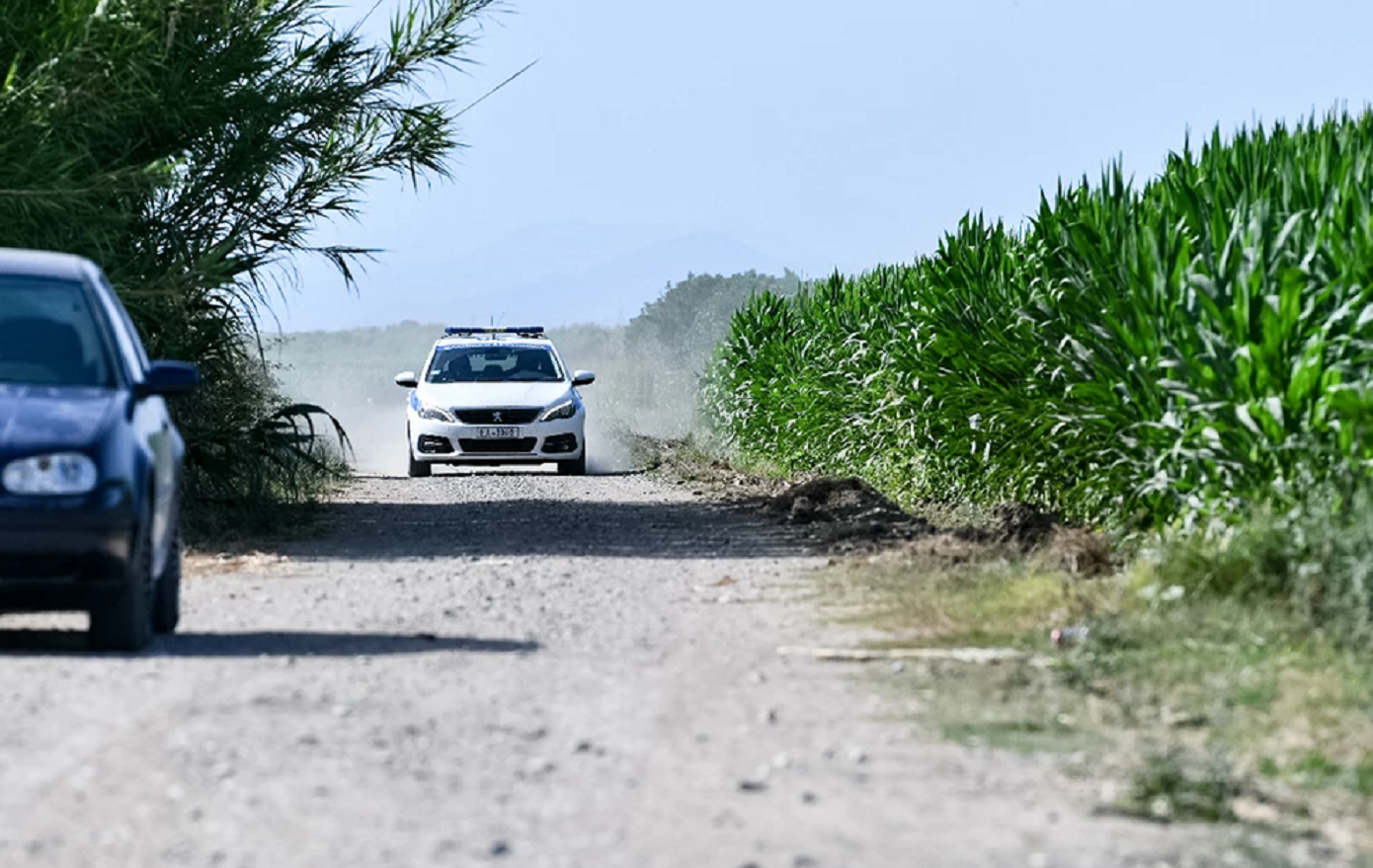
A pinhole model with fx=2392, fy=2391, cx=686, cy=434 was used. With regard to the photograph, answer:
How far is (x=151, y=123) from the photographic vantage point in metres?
18.9

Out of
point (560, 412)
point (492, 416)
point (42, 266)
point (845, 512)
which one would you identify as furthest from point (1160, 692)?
point (560, 412)

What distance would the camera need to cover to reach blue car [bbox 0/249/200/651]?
977 cm

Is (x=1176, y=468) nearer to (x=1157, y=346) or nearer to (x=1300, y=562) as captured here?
(x=1157, y=346)

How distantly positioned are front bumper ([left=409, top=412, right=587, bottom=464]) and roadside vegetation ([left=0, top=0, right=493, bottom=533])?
7.56m

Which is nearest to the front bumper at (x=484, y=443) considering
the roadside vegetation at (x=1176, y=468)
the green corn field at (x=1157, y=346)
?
the green corn field at (x=1157, y=346)

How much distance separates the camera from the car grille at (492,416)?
29.4m

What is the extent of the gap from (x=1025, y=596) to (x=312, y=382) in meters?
91.6

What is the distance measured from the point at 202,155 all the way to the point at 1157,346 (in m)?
9.05

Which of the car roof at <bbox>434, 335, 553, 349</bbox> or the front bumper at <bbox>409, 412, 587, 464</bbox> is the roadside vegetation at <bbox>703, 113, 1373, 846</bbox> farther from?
the car roof at <bbox>434, 335, 553, 349</bbox>

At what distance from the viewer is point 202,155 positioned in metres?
19.4

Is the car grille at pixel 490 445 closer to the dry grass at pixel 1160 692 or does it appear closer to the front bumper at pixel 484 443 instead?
the front bumper at pixel 484 443

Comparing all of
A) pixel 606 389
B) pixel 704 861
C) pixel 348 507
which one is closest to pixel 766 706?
pixel 704 861

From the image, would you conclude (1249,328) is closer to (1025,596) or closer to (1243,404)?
(1243,404)

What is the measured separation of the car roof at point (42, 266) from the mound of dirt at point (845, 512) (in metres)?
6.70
